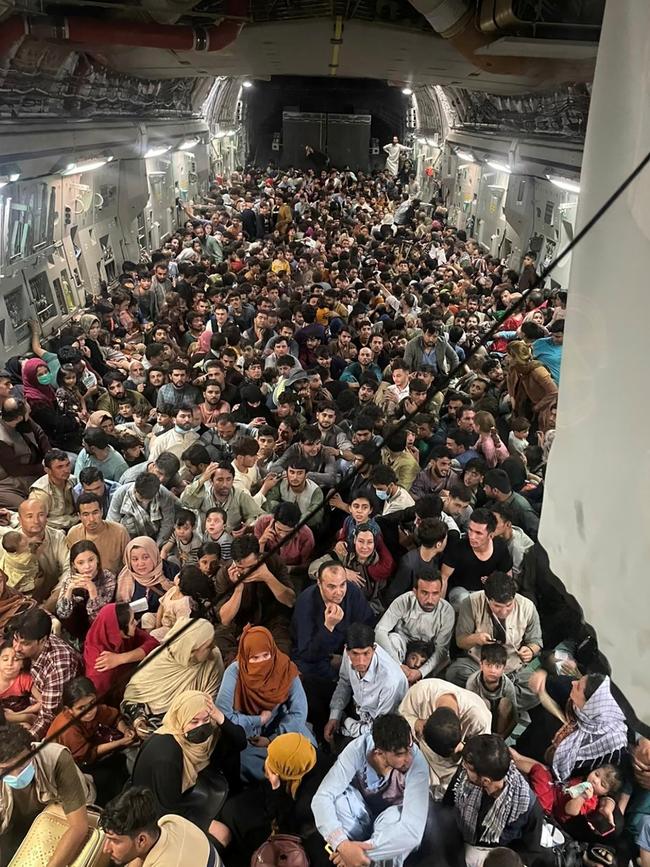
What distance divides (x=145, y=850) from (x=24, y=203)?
5069mm

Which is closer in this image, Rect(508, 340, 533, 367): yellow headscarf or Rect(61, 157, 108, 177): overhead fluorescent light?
Rect(508, 340, 533, 367): yellow headscarf

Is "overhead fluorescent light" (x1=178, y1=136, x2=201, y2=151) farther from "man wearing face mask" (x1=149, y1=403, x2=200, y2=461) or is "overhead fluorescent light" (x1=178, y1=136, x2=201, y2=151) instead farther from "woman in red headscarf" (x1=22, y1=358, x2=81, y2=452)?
"man wearing face mask" (x1=149, y1=403, x2=200, y2=461)

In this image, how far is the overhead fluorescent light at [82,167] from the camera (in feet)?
18.9

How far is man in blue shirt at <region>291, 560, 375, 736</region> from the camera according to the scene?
7.88 ft

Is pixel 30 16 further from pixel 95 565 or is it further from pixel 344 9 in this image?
pixel 95 565

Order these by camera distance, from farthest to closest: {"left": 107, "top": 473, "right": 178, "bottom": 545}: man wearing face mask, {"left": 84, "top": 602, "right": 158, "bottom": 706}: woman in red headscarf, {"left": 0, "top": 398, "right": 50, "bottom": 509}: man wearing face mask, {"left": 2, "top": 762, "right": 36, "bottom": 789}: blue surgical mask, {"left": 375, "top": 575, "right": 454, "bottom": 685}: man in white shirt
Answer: {"left": 0, "top": 398, "right": 50, "bottom": 509}: man wearing face mask < {"left": 107, "top": 473, "right": 178, "bottom": 545}: man wearing face mask < {"left": 375, "top": 575, "right": 454, "bottom": 685}: man in white shirt < {"left": 84, "top": 602, "right": 158, "bottom": 706}: woman in red headscarf < {"left": 2, "top": 762, "right": 36, "bottom": 789}: blue surgical mask

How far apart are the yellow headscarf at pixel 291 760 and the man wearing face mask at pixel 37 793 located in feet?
1.78

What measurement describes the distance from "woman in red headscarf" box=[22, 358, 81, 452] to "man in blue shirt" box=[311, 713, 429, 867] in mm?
2756

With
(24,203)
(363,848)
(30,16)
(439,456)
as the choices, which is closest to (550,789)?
(363,848)

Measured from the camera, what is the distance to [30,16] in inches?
143

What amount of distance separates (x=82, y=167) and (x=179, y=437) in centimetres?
397

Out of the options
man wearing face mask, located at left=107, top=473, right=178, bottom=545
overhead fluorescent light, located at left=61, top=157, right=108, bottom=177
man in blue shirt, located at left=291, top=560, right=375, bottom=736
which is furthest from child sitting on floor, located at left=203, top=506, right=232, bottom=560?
overhead fluorescent light, located at left=61, top=157, right=108, bottom=177

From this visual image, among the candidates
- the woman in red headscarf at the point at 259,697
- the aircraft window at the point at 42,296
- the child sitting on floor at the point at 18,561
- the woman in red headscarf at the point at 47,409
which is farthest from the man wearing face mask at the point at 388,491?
the aircraft window at the point at 42,296

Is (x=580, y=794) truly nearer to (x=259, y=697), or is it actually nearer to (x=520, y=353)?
(x=259, y=697)
